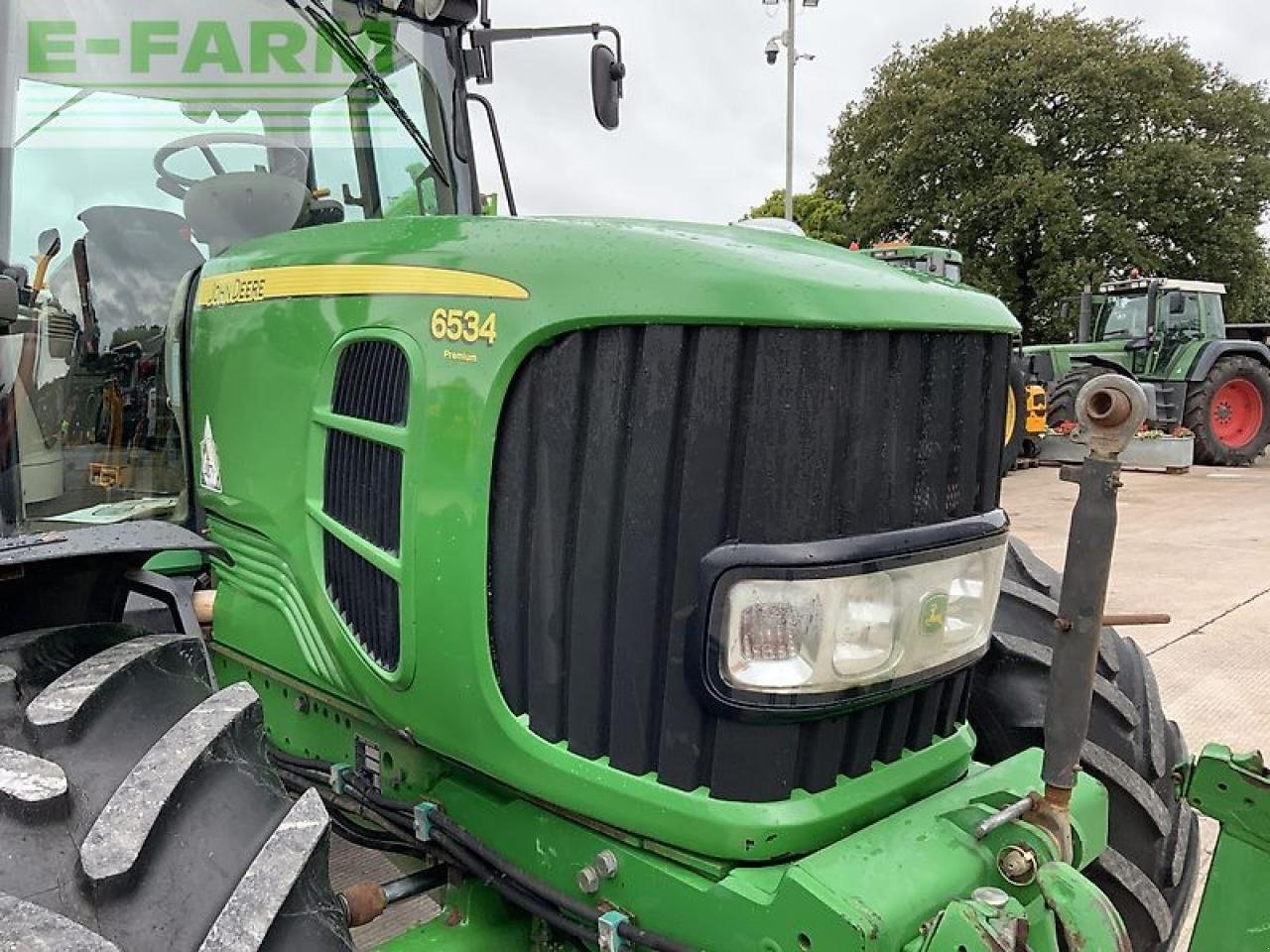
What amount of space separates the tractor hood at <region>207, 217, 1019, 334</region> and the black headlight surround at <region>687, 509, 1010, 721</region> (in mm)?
304

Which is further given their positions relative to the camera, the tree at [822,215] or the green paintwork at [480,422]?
the tree at [822,215]

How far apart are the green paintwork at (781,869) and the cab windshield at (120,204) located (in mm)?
872

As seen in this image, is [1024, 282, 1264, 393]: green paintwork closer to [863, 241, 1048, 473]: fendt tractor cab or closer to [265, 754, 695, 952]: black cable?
[863, 241, 1048, 473]: fendt tractor cab

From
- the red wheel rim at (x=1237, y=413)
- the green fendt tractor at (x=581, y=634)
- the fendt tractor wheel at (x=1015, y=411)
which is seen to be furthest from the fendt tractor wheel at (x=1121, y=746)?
the red wheel rim at (x=1237, y=413)

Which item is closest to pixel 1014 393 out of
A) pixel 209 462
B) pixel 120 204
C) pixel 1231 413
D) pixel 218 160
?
pixel 209 462

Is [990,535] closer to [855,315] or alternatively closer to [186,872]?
[855,315]

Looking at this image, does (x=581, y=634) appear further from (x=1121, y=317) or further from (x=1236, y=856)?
(x=1121, y=317)

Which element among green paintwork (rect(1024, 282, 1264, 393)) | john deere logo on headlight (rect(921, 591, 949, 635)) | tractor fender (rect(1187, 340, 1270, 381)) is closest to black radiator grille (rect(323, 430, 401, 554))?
john deere logo on headlight (rect(921, 591, 949, 635))

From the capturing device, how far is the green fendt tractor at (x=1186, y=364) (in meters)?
14.8

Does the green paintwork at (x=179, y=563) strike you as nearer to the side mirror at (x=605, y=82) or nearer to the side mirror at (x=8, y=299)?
the side mirror at (x=8, y=299)

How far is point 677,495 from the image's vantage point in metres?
1.48

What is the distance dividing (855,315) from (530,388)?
46 centimetres

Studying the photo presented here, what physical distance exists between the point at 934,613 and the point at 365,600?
3.00 ft

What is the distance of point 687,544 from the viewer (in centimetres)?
148
